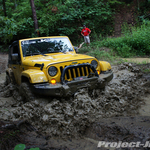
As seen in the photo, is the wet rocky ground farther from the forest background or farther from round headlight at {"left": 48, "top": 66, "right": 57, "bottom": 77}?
the forest background

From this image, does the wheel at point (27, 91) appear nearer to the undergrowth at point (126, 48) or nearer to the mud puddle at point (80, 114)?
the mud puddle at point (80, 114)

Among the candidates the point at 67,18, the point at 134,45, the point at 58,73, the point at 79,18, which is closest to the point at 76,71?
the point at 58,73

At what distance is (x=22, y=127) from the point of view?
314 centimetres

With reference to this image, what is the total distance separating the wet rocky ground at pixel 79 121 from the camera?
8.77 feet

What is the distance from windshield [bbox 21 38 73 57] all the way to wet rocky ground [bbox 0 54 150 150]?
4.31 ft

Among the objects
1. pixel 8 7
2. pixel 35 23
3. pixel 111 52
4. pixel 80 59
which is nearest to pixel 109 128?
pixel 80 59

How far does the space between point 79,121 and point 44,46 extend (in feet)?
7.89

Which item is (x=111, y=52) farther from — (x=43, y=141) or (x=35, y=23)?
(x=43, y=141)

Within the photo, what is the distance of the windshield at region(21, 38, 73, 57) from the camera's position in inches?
174

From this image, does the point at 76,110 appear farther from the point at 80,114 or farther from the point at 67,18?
the point at 67,18

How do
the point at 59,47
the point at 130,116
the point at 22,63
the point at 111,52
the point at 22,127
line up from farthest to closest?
the point at 111,52
the point at 59,47
the point at 22,63
the point at 130,116
the point at 22,127

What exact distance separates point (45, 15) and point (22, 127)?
12696 millimetres

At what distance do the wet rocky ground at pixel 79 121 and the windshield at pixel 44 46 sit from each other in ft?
4.31

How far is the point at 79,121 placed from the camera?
3.12 m
